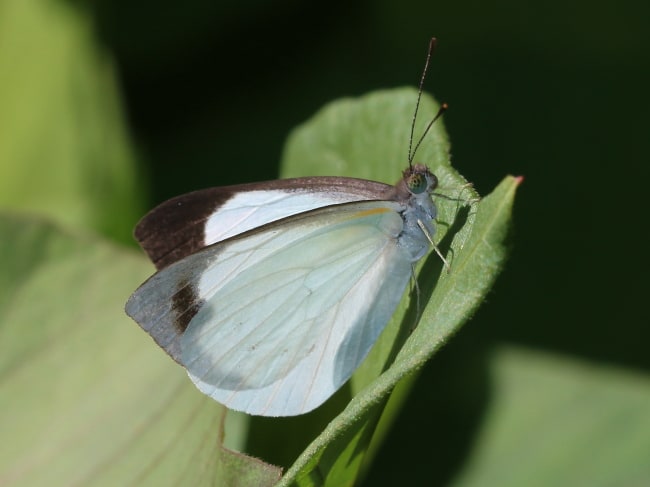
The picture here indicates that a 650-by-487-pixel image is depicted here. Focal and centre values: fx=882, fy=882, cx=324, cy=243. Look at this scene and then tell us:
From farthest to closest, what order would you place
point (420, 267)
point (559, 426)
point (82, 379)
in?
1. point (559, 426)
2. point (82, 379)
3. point (420, 267)

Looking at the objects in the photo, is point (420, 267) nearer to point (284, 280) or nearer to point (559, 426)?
point (284, 280)

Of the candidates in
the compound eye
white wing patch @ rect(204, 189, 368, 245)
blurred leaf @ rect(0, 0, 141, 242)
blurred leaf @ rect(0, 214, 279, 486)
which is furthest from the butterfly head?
blurred leaf @ rect(0, 0, 141, 242)

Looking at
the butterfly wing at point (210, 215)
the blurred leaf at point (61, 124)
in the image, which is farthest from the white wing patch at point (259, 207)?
the blurred leaf at point (61, 124)

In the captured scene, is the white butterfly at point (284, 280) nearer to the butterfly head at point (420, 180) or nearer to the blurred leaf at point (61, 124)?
the butterfly head at point (420, 180)

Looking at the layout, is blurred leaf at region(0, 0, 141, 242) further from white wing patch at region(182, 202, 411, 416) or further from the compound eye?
the compound eye

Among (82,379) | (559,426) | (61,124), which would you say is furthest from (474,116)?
(82,379)

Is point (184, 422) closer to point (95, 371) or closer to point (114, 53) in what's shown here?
point (95, 371)
